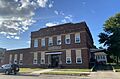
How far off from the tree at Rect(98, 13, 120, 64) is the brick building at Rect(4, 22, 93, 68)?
6.57m

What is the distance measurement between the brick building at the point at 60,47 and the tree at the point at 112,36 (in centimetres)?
657

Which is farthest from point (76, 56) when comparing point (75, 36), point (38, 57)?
point (38, 57)

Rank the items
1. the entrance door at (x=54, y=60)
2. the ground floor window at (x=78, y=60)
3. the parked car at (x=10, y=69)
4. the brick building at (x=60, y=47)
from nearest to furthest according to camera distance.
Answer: the parked car at (x=10, y=69), the ground floor window at (x=78, y=60), the brick building at (x=60, y=47), the entrance door at (x=54, y=60)

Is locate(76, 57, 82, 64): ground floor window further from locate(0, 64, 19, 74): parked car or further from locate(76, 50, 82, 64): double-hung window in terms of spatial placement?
locate(0, 64, 19, 74): parked car

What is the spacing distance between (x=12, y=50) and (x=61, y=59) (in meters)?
19.9

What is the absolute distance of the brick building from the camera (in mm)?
37562

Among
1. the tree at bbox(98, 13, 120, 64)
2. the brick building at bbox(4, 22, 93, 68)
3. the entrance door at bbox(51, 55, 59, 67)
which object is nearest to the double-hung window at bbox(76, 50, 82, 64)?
the brick building at bbox(4, 22, 93, 68)

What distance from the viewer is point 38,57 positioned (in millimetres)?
43562

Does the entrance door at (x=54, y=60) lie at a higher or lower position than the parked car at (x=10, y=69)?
higher

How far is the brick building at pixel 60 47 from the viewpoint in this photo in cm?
3756

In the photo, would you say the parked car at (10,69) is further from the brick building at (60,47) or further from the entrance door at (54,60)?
the entrance door at (54,60)

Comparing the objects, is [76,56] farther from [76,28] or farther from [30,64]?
[30,64]

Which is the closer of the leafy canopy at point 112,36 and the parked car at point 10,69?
the parked car at point 10,69

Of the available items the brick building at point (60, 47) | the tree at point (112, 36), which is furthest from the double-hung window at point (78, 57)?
the tree at point (112, 36)
